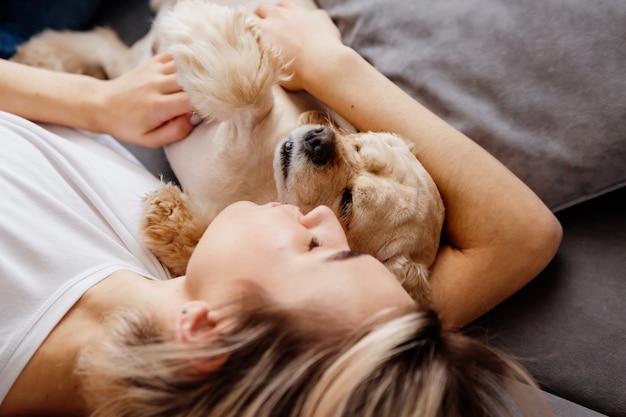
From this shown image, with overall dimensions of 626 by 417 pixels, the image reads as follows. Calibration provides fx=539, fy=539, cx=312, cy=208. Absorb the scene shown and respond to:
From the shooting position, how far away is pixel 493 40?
3.95ft

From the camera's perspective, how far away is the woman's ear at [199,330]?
66cm

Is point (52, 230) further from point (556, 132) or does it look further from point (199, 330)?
point (556, 132)

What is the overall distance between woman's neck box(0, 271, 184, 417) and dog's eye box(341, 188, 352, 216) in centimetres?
35

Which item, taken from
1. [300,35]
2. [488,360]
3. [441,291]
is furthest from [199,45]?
[488,360]

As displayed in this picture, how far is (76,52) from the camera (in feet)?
5.20

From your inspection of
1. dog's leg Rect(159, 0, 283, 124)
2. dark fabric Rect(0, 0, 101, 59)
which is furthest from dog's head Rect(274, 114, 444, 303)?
dark fabric Rect(0, 0, 101, 59)

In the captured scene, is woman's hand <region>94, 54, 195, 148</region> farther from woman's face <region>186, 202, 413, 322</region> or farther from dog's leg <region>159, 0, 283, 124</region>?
woman's face <region>186, 202, 413, 322</region>

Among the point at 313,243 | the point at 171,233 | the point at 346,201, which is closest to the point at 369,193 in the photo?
the point at 346,201

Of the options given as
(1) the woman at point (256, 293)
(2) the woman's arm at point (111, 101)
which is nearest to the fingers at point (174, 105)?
(2) the woman's arm at point (111, 101)

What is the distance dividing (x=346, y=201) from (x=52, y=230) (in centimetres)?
53

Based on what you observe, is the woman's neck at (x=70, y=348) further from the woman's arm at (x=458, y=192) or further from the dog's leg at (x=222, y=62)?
the woman's arm at (x=458, y=192)

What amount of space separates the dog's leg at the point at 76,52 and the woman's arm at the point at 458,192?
652 millimetres

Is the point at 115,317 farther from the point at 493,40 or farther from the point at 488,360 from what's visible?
the point at 493,40

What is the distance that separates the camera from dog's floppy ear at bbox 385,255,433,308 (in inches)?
39.9
